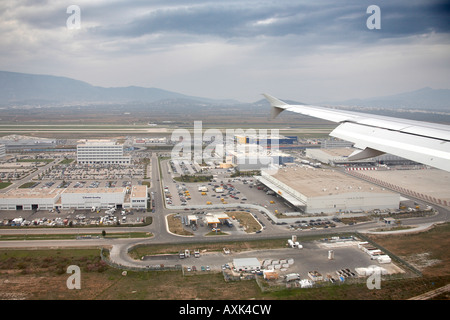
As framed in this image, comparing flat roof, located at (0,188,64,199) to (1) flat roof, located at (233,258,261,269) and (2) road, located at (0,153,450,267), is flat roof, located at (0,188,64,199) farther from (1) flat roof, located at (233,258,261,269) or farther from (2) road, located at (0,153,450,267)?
(1) flat roof, located at (233,258,261,269)

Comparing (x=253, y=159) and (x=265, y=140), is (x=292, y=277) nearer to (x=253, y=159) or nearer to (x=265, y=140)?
(x=253, y=159)

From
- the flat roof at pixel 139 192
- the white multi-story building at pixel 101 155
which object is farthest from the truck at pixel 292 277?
the white multi-story building at pixel 101 155

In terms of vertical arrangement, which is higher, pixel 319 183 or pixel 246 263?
pixel 319 183

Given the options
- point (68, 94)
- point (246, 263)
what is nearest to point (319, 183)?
point (246, 263)

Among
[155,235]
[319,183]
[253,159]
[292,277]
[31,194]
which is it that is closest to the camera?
[292,277]

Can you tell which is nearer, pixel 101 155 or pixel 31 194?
pixel 31 194

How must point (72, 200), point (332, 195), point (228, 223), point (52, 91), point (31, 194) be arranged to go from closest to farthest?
point (228, 223) < point (332, 195) < point (72, 200) < point (31, 194) < point (52, 91)

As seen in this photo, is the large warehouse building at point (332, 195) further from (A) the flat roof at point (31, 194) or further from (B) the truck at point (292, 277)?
(A) the flat roof at point (31, 194)
